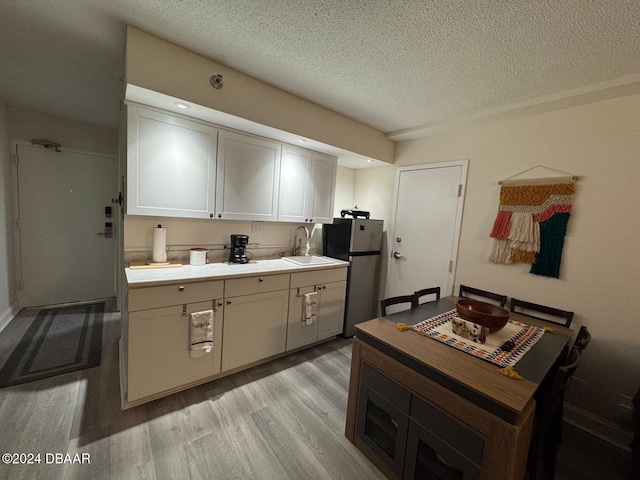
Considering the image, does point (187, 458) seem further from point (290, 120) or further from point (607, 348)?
point (607, 348)

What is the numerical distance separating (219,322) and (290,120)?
184cm

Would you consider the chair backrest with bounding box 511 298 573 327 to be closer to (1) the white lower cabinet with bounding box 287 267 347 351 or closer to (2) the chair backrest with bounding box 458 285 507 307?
(2) the chair backrest with bounding box 458 285 507 307

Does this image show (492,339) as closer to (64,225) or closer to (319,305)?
(319,305)

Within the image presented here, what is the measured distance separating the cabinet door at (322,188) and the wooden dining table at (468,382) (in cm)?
166

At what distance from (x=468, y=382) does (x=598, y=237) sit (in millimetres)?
1780

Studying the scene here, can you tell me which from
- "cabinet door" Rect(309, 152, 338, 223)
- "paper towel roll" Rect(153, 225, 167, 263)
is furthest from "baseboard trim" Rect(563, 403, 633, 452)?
"paper towel roll" Rect(153, 225, 167, 263)

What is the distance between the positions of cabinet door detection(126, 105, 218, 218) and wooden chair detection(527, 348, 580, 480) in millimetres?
2503

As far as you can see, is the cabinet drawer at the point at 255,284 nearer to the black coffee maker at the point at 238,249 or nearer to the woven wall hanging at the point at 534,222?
the black coffee maker at the point at 238,249

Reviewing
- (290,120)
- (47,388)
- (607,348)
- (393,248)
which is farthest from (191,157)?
(607,348)

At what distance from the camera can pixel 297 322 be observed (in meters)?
2.53

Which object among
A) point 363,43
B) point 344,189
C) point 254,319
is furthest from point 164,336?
point 344,189

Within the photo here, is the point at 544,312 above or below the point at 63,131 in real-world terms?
below

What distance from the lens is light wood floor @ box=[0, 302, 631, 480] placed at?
142cm

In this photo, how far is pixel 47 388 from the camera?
1.93m
